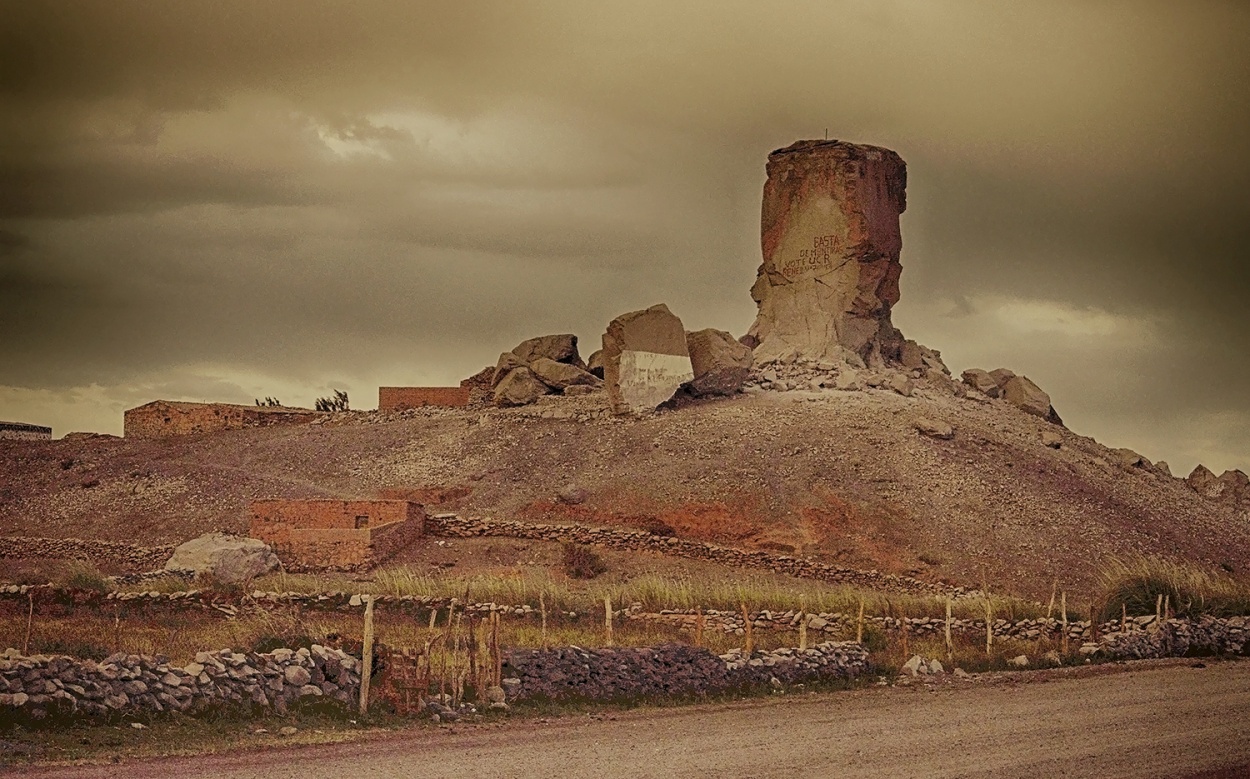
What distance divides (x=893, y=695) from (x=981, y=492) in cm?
2281

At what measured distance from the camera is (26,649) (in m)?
19.1

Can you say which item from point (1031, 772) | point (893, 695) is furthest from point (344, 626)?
point (1031, 772)

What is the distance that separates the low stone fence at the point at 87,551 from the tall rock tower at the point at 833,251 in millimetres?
23147

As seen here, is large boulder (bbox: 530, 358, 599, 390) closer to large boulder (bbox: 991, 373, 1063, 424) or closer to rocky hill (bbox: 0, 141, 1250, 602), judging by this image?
rocky hill (bbox: 0, 141, 1250, 602)

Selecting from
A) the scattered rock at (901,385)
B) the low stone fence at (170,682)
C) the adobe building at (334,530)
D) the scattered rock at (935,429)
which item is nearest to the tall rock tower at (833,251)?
the scattered rock at (901,385)

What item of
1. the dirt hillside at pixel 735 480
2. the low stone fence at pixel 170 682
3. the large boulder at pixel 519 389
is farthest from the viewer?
the large boulder at pixel 519 389

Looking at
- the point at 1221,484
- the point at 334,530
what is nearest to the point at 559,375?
the point at 334,530

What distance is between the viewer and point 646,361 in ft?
168

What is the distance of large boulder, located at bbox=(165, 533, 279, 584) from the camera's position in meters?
35.7

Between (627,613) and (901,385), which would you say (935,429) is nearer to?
(901,385)

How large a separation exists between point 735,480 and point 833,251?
47.3 feet

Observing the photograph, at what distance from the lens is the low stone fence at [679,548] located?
3853cm

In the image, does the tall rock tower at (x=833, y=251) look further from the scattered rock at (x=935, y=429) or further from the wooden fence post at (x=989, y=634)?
the wooden fence post at (x=989, y=634)

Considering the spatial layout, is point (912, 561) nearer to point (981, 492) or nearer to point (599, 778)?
point (981, 492)
